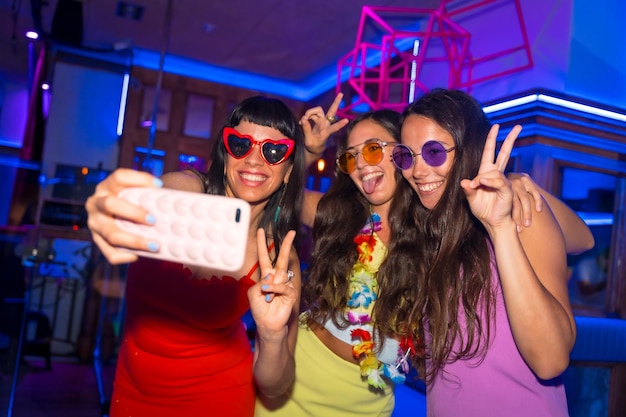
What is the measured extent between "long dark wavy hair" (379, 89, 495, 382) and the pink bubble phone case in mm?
724

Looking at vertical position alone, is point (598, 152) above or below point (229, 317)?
above

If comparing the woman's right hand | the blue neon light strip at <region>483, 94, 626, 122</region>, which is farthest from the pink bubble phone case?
the blue neon light strip at <region>483, 94, 626, 122</region>

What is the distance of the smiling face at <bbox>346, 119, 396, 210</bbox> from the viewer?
6.41ft

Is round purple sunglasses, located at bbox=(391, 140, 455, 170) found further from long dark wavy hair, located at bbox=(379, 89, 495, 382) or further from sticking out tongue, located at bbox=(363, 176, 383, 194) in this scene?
sticking out tongue, located at bbox=(363, 176, 383, 194)

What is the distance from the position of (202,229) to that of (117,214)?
15 centimetres

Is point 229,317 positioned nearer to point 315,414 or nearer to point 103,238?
point 315,414

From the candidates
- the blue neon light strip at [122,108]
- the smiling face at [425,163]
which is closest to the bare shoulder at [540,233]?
the smiling face at [425,163]

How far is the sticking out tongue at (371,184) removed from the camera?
1.96 meters

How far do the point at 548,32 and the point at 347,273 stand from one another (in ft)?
7.39

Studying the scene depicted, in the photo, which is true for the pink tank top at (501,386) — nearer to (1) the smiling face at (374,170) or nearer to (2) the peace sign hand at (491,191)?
(2) the peace sign hand at (491,191)

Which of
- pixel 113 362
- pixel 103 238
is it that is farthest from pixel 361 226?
pixel 113 362

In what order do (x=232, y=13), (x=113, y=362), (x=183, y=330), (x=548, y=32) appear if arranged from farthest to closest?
(x=113, y=362) < (x=232, y=13) < (x=548, y=32) < (x=183, y=330)

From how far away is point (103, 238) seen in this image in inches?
38.0

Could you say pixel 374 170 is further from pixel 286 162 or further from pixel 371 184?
pixel 286 162
